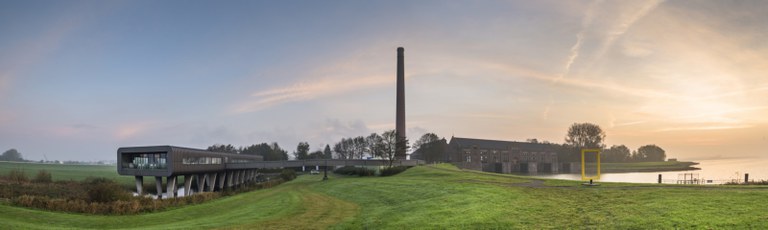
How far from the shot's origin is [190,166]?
225 feet

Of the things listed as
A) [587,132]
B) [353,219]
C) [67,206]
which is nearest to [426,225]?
[353,219]

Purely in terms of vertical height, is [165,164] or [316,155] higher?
[165,164]

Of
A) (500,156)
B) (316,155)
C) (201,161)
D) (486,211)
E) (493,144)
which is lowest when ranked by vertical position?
(316,155)

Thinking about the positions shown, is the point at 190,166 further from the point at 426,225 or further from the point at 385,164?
the point at 426,225

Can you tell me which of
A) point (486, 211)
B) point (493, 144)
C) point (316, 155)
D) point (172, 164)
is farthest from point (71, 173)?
point (493, 144)

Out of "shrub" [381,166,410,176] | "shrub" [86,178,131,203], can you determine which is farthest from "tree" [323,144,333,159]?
"shrub" [86,178,131,203]

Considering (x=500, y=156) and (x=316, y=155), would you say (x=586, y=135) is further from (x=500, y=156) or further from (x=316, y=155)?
(x=316, y=155)

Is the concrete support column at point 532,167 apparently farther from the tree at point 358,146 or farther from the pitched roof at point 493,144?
the tree at point 358,146

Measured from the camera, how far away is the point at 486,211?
23062mm

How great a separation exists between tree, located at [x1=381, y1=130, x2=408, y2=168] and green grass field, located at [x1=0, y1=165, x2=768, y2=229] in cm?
5247

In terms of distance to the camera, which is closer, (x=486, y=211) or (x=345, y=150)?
(x=486, y=211)

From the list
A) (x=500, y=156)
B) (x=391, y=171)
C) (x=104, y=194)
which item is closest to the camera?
(x=104, y=194)

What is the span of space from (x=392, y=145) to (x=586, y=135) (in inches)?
4339

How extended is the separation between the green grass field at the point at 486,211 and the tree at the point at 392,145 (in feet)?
172
